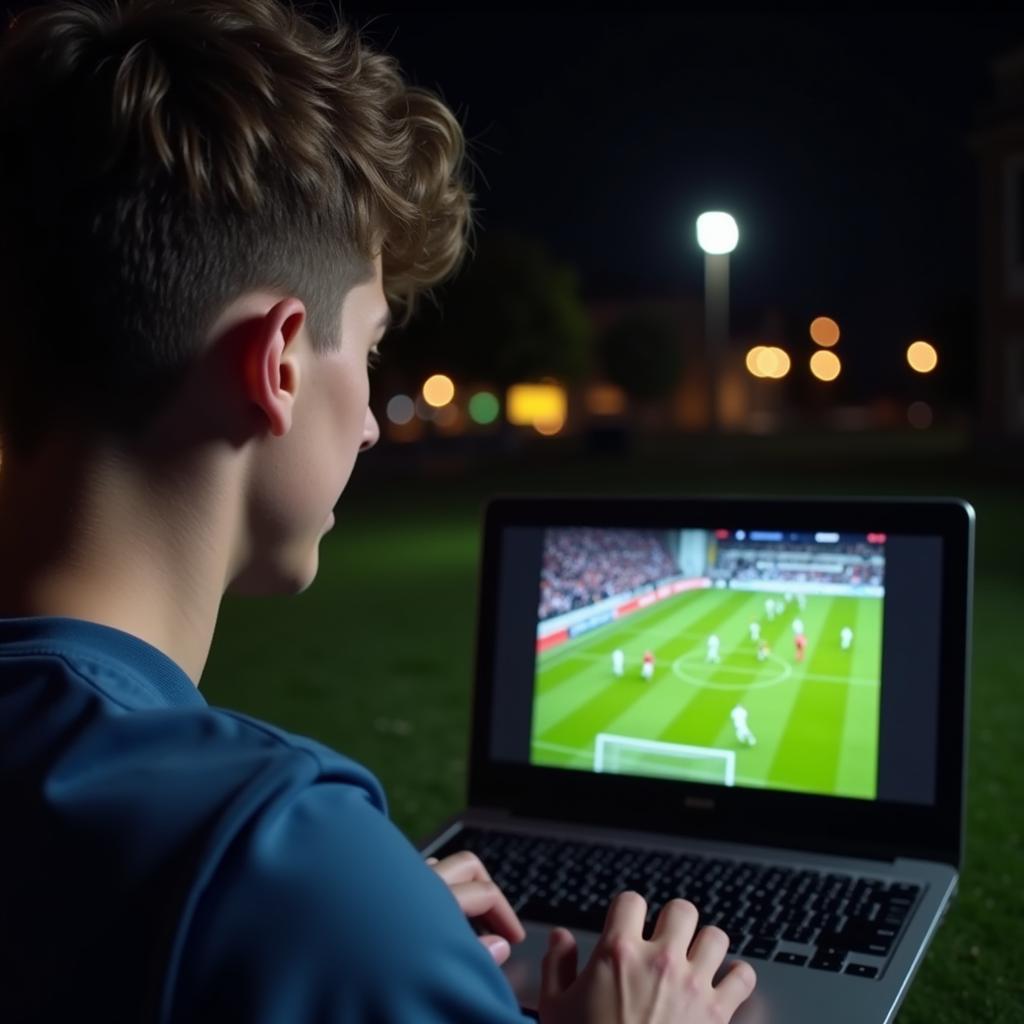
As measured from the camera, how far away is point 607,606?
7.11 feet

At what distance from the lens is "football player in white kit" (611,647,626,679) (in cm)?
213

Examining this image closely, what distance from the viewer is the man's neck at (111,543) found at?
3.21 feet

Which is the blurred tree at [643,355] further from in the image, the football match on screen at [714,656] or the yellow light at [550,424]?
the football match on screen at [714,656]

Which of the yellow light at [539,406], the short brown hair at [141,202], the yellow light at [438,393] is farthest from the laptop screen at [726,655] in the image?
the yellow light at [539,406]

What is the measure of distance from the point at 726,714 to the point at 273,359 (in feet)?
4.16

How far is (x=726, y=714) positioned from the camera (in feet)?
6.66

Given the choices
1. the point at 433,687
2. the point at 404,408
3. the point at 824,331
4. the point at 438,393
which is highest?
the point at 824,331

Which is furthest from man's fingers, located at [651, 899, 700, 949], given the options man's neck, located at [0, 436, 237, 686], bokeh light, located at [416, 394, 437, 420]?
bokeh light, located at [416, 394, 437, 420]

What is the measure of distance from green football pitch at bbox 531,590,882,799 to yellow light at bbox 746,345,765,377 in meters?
81.2

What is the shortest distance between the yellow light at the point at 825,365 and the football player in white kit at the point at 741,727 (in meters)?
83.8

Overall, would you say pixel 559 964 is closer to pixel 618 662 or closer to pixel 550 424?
pixel 618 662

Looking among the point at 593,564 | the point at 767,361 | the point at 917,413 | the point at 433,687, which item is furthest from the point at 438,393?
the point at 593,564

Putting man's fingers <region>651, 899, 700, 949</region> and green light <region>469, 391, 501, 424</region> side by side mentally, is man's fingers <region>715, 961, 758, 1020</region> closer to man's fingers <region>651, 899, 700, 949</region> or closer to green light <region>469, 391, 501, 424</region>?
man's fingers <region>651, 899, 700, 949</region>

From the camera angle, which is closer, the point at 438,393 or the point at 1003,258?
the point at 1003,258
